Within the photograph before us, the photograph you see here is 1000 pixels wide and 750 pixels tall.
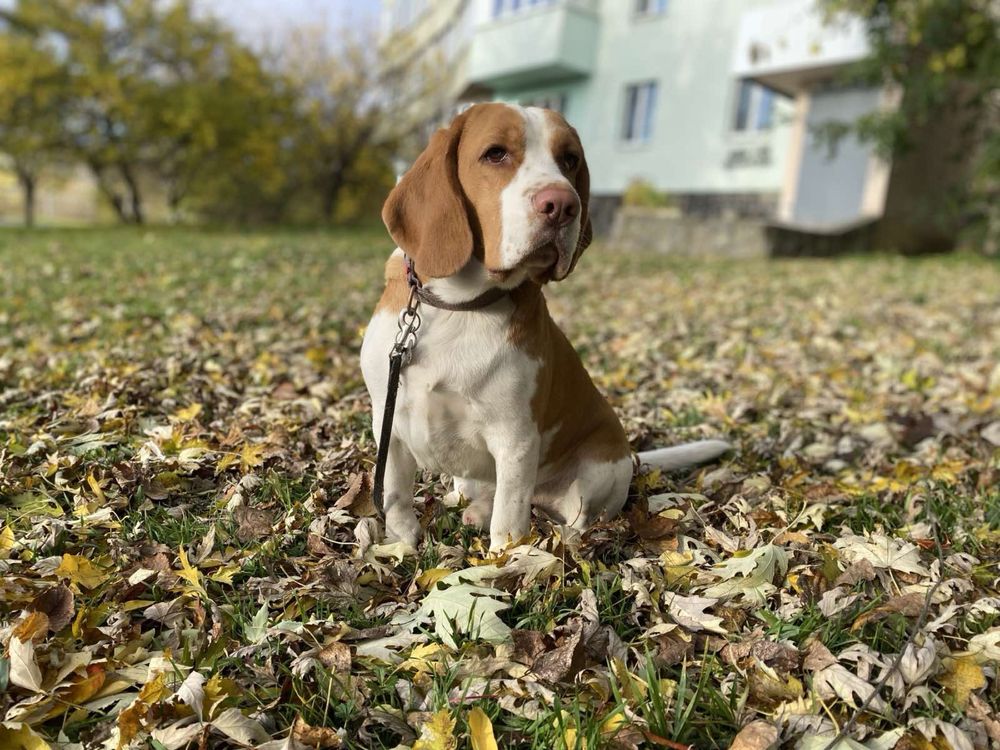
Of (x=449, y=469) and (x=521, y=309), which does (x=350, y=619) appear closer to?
(x=449, y=469)

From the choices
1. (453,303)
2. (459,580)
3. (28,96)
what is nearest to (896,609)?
(459,580)

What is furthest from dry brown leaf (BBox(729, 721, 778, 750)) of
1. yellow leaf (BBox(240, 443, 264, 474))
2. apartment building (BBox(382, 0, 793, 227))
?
apartment building (BBox(382, 0, 793, 227))

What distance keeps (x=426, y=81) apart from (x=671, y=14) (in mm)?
7639

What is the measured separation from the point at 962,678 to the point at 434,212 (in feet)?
6.65

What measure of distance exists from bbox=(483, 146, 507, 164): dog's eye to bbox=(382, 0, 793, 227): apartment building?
17.4 metres

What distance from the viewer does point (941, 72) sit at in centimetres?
1263

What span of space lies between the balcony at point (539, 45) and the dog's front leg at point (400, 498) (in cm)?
2142

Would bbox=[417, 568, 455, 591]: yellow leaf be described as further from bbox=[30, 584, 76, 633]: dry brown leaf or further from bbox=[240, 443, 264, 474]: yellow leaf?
bbox=[240, 443, 264, 474]: yellow leaf

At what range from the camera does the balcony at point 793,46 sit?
51.8ft

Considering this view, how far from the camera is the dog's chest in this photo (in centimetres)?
247

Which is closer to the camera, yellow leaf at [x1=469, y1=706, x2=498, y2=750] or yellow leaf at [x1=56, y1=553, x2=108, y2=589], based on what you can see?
yellow leaf at [x1=469, y1=706, x2=498, y2=750]

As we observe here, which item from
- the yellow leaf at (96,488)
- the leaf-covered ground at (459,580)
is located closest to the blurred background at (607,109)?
the leaf-covered ground at (459,580)

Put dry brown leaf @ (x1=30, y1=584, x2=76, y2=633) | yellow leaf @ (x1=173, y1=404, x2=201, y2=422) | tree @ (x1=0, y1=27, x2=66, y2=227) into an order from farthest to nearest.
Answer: tree @ (x1=0, y1=27, x2=66, y2=227) → yellow leaf @ (x1=173, y1=404, x2=201, y2=422) → dry brown leaf @ (x1=30, y1=584, x2=76, y2=633)

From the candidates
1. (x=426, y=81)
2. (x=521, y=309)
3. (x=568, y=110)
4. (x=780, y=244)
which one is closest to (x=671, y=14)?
(x=568, y=110)
